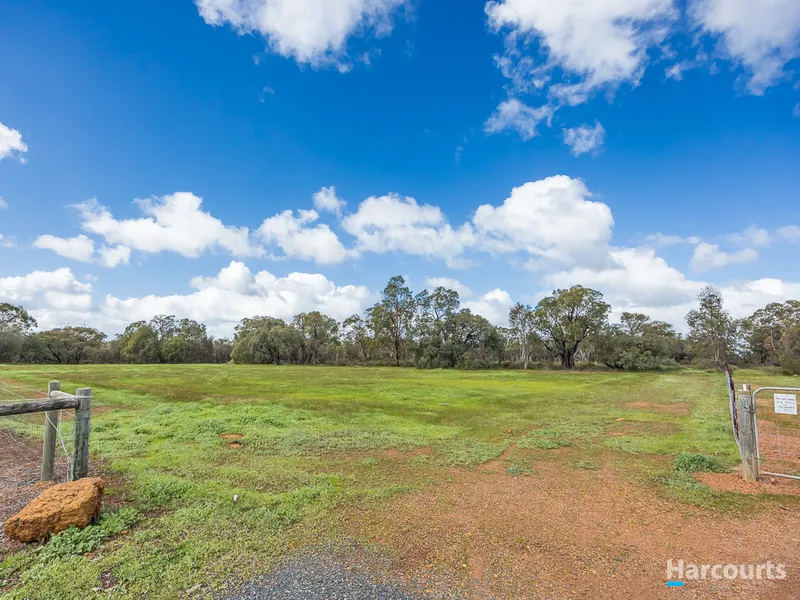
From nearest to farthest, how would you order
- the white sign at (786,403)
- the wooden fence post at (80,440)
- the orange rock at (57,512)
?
the orange rock at (57,512) < the wooden fence post at (80,440) < the white sign at (786,403)

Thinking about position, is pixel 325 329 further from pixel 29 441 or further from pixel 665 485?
pixel 665 485

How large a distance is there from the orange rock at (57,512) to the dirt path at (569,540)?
11.9ft

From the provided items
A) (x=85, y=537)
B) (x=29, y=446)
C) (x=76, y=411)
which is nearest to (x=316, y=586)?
(x=85, y=537)

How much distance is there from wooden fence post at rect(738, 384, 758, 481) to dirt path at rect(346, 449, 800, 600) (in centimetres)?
65

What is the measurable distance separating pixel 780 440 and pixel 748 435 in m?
5.50

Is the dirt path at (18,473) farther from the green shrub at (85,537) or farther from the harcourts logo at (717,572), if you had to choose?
the harcourts logo at (717,572)

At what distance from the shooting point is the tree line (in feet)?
189

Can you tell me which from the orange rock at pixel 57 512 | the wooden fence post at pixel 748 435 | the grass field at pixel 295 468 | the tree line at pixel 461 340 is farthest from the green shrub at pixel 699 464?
the tree line at pixel 461 340

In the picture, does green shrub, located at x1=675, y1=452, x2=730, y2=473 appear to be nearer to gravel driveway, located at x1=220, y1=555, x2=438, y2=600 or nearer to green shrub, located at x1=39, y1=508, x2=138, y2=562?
gravel driveway, located at x1=220, y1=555, x2=438, y2=600

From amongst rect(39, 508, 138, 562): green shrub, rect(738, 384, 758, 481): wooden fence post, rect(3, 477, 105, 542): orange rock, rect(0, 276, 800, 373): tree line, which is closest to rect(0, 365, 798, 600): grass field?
rect(39, 508, 138, 562): green shrub

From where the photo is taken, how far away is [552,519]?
580 cm

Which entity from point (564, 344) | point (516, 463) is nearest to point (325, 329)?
point (564, 344)

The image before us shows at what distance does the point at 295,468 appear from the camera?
812 centimetres

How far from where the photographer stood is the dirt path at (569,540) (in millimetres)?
4129
